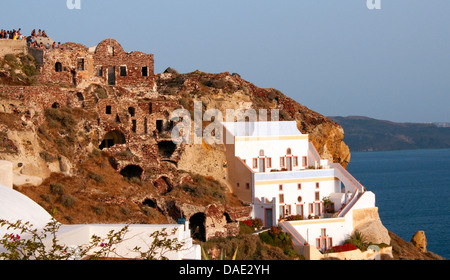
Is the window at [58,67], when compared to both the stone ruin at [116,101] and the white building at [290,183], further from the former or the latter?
the white building at [290,183]

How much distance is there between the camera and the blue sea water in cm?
8217

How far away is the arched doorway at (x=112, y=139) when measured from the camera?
4891 centimetres

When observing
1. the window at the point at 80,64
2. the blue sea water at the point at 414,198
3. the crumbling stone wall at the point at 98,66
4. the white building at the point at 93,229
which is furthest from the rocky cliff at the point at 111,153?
the blue sea water at the point at 414,198

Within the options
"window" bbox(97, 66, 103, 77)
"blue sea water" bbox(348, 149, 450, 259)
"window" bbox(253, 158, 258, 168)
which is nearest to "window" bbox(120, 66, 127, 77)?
"window" bbox(97, 66, 103, 77)

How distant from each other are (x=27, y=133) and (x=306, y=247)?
1619 centimetres

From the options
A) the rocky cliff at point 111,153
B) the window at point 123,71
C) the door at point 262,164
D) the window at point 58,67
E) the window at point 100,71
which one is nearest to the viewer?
the rocky cliff at point 111,153

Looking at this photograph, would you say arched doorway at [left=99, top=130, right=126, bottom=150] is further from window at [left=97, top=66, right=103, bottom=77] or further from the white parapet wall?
the white parapet wall

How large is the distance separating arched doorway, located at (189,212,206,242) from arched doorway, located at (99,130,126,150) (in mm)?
6334

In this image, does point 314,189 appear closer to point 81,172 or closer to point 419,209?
point 81,172

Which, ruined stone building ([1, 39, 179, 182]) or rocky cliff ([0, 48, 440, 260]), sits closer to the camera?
rocky cliff ([0, 48, 440, 260])

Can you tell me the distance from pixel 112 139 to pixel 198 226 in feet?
27.1

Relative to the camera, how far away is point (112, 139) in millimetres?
49812

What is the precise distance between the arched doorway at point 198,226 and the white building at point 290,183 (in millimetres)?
→ 4305
